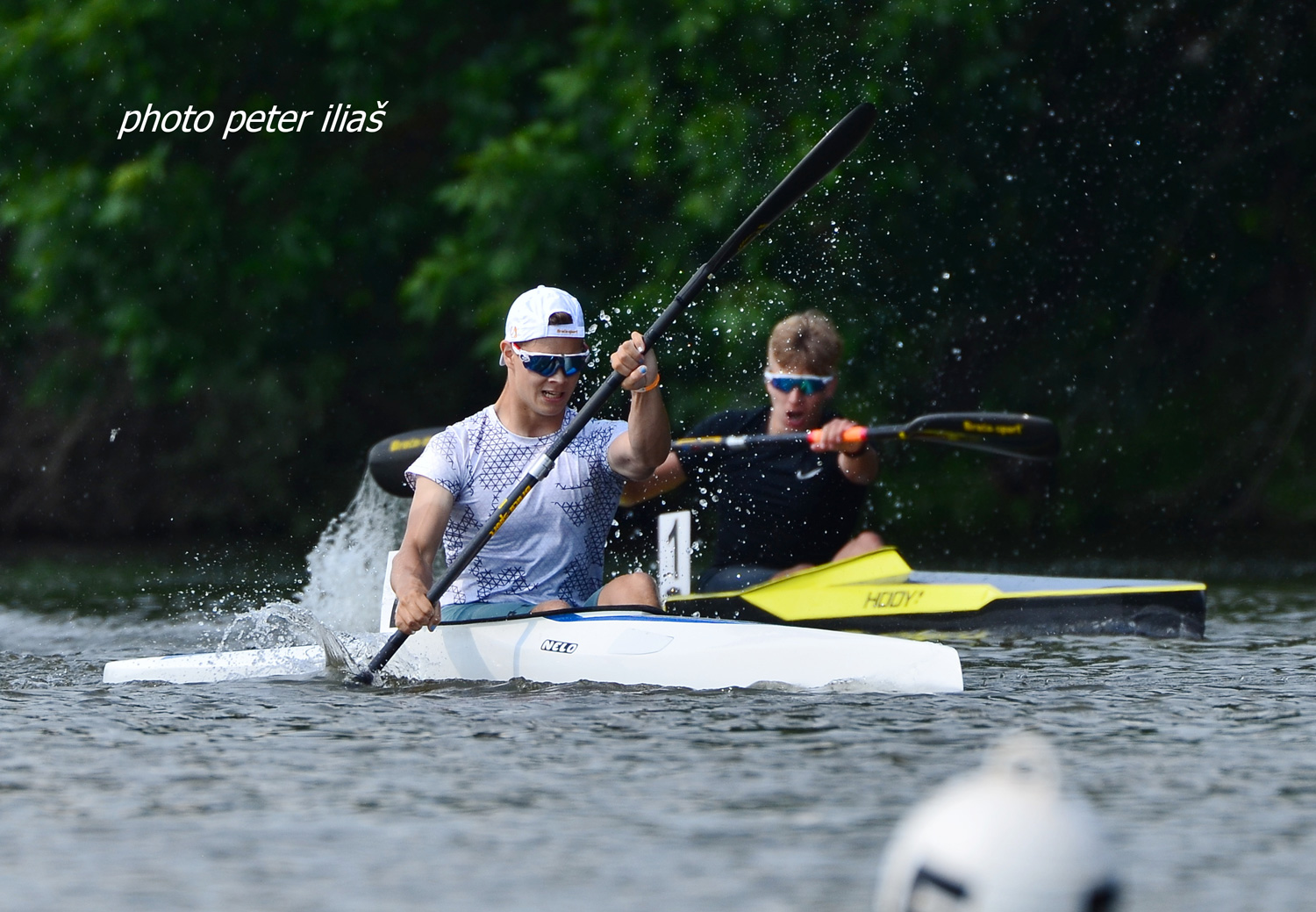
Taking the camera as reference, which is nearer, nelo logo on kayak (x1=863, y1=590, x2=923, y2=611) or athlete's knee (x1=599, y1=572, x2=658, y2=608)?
athlete's knee (x1=599, y1=572, x2=658, y2=608)

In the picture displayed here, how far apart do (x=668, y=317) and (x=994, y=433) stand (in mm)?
1607

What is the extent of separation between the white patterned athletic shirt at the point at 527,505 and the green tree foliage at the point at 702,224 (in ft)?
20.6

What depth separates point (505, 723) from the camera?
→ 5434 mm

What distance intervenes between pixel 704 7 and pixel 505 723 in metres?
8.41

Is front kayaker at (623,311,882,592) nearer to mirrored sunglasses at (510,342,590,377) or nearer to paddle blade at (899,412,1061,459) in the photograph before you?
paddle blade at (899,412,1061,459)

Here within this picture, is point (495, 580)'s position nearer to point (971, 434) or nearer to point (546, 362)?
point (546, 362)

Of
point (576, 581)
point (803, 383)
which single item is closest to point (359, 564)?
point (803, 383)

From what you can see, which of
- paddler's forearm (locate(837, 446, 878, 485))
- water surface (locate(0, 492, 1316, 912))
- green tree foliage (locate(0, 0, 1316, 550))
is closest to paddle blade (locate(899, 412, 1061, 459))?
paddler's forearm (locate(837, 446, 878, 485))

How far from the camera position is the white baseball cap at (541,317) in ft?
19.7

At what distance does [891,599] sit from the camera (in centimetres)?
744

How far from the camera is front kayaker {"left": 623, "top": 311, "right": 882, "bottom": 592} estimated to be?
24.9ft

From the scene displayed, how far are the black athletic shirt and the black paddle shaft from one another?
1.05 meters

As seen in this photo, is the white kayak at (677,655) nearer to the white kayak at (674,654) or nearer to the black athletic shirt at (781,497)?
the white kayak at (674,654)

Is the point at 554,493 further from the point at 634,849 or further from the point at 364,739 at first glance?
the point at 634,849
